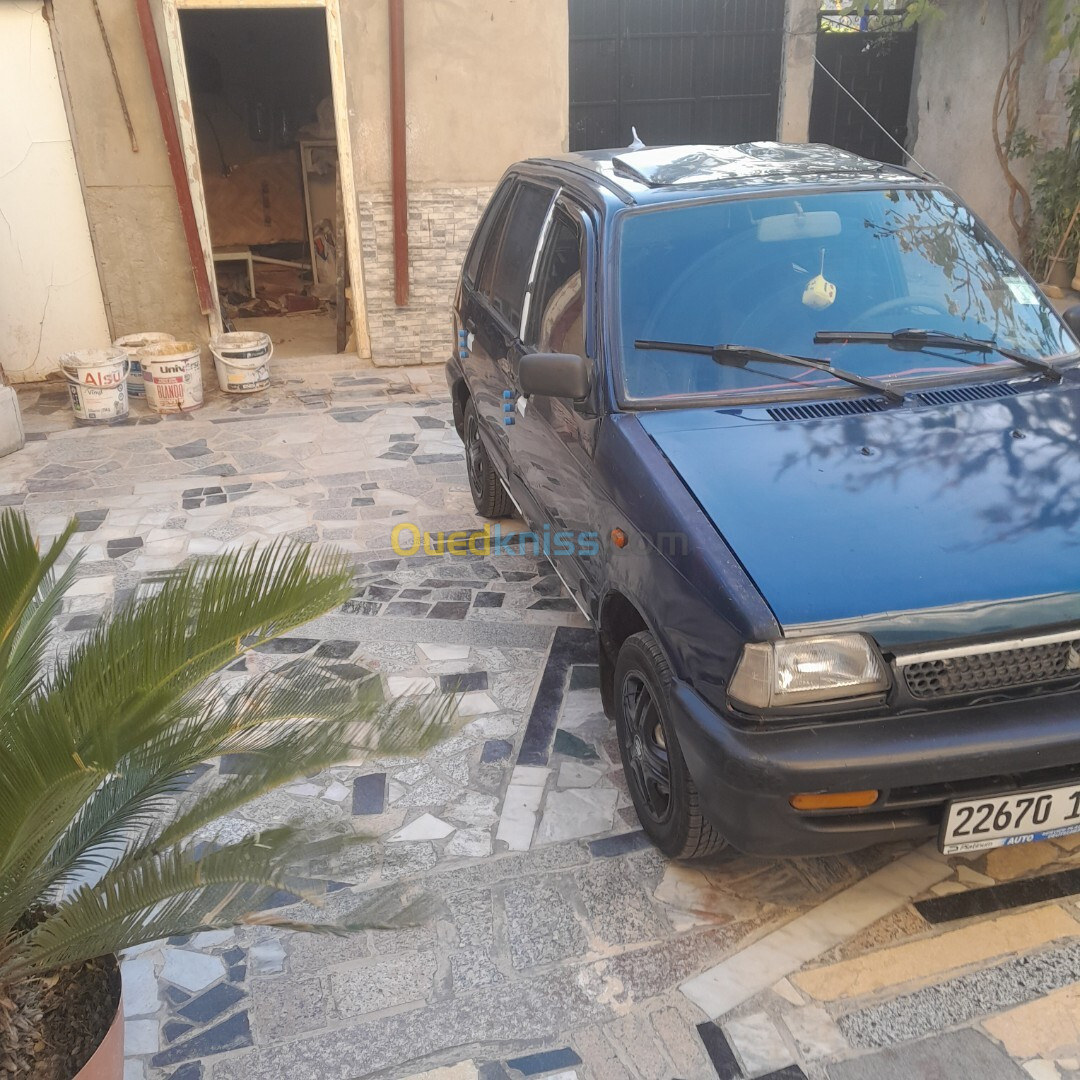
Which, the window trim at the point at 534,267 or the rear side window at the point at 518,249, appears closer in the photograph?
the window trim at the point at 534,267

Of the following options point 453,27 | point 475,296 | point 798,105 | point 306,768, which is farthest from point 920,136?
point 306,768

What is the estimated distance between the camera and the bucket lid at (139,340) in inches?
343

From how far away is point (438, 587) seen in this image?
541 cm

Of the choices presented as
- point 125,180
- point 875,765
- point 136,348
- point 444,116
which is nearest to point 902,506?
point 875,765

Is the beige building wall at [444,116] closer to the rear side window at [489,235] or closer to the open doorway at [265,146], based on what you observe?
the open doorway at [265,146]

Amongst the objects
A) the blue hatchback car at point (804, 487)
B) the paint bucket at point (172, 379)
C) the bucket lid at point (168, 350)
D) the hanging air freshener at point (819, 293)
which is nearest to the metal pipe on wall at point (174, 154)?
the bucket lid at point (168, 350)

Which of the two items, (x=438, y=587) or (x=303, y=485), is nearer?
(x=438, y=587)

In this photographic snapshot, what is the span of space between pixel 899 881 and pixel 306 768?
1971 millimetres

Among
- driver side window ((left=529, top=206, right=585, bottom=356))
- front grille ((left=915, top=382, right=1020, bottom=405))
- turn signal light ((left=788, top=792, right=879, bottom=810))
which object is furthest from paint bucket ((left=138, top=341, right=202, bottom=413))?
turn signal light ((left=788, top=792, right=879, bottom=810))

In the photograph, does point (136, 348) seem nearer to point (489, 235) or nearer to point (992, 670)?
point (489, 235)

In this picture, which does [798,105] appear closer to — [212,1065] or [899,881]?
[899,881]

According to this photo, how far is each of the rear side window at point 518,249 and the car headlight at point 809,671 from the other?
2.45 metres

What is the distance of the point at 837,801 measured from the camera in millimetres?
2734

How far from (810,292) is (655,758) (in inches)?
68.1
